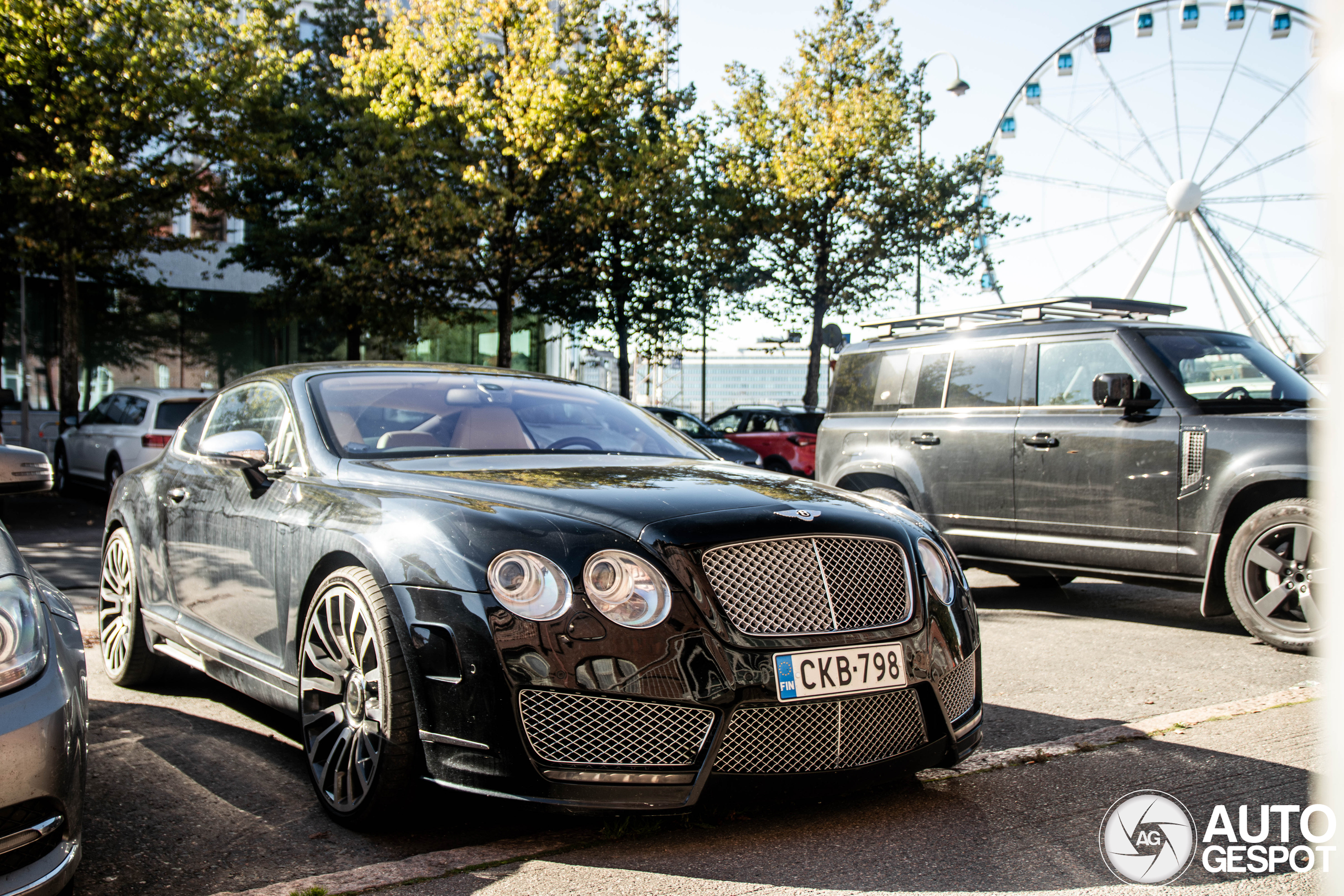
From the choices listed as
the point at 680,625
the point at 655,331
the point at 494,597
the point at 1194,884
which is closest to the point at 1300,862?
the point at 1194,884

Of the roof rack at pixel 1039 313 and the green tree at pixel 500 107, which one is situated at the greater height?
the green tree at pixel 500 107

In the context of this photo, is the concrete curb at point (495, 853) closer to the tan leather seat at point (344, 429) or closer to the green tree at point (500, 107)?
the tan leather seat at point (344, 429)

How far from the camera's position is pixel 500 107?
20.7 m

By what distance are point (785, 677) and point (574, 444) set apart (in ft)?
5.51

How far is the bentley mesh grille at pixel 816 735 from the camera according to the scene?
2.97 m

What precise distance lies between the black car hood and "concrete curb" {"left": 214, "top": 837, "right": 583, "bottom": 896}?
2.99ft

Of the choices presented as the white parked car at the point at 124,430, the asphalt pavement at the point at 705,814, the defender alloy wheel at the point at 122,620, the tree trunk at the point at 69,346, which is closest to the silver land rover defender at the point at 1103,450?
the asphalt pavement at the point at 705,814

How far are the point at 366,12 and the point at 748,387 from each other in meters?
121

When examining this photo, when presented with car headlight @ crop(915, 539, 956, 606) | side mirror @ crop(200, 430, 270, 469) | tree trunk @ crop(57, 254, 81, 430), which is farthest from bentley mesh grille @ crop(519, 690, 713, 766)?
tree trunk @ crop(57, 254, 81, 430)

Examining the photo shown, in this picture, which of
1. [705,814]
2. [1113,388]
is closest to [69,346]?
[1113,388]

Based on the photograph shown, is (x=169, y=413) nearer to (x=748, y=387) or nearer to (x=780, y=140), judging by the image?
(x=780, y=140)

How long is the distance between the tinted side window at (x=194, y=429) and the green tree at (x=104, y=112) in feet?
39.8

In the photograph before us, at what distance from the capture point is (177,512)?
15.2 feet

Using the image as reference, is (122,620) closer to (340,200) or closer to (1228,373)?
(1228,373)
